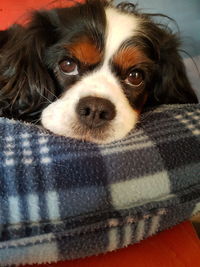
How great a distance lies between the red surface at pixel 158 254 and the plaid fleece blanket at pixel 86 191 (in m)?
0.04

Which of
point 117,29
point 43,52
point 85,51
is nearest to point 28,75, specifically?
point 43,52

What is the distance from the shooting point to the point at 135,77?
1.12m

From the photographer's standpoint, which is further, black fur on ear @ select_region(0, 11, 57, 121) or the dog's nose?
black fur on ear @ select_region(0, 11, 57, 121)

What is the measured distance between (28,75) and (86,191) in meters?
0.49

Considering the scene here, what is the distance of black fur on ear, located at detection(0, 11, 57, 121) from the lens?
3.54 feet

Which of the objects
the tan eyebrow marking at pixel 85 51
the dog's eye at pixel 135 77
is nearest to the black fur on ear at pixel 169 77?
the dog's eye at pixel 135 77

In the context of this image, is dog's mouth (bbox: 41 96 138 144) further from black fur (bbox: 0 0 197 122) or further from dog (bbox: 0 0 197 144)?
black fur (bbox: 0 0 197 122)

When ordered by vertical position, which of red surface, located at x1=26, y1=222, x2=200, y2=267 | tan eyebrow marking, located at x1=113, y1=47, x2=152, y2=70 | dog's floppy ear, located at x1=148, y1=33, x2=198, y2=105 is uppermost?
tan eyebrow marking, located at x1=113, y1=47, x2=152, y2=70

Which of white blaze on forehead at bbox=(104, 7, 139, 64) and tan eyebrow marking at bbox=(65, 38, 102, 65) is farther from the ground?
white blaze on forehead at bbox=(104, 7, 139, 64)

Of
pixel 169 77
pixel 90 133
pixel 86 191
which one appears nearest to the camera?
pixel 86 191

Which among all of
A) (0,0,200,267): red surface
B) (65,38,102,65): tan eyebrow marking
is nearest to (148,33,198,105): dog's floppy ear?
(65,38,102,65): tan eyebrow marking

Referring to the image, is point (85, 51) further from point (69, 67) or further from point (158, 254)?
point (158, 254)

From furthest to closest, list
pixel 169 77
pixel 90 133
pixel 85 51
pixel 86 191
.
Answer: pixel 169 77
pixel 85 51
pixel 90 133
pixel 86 191

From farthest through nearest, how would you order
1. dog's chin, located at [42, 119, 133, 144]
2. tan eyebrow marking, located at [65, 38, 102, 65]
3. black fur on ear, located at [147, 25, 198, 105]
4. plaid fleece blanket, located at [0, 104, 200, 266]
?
black fur on ear, located at [147, 25, 198, 105] < tan eyebrow marking, located at [65, 38, 102, 65] < dog's chin, located at [42, 119, 133, 144] < plaid fleece blanket, located at [0, 104, 200, 266]
